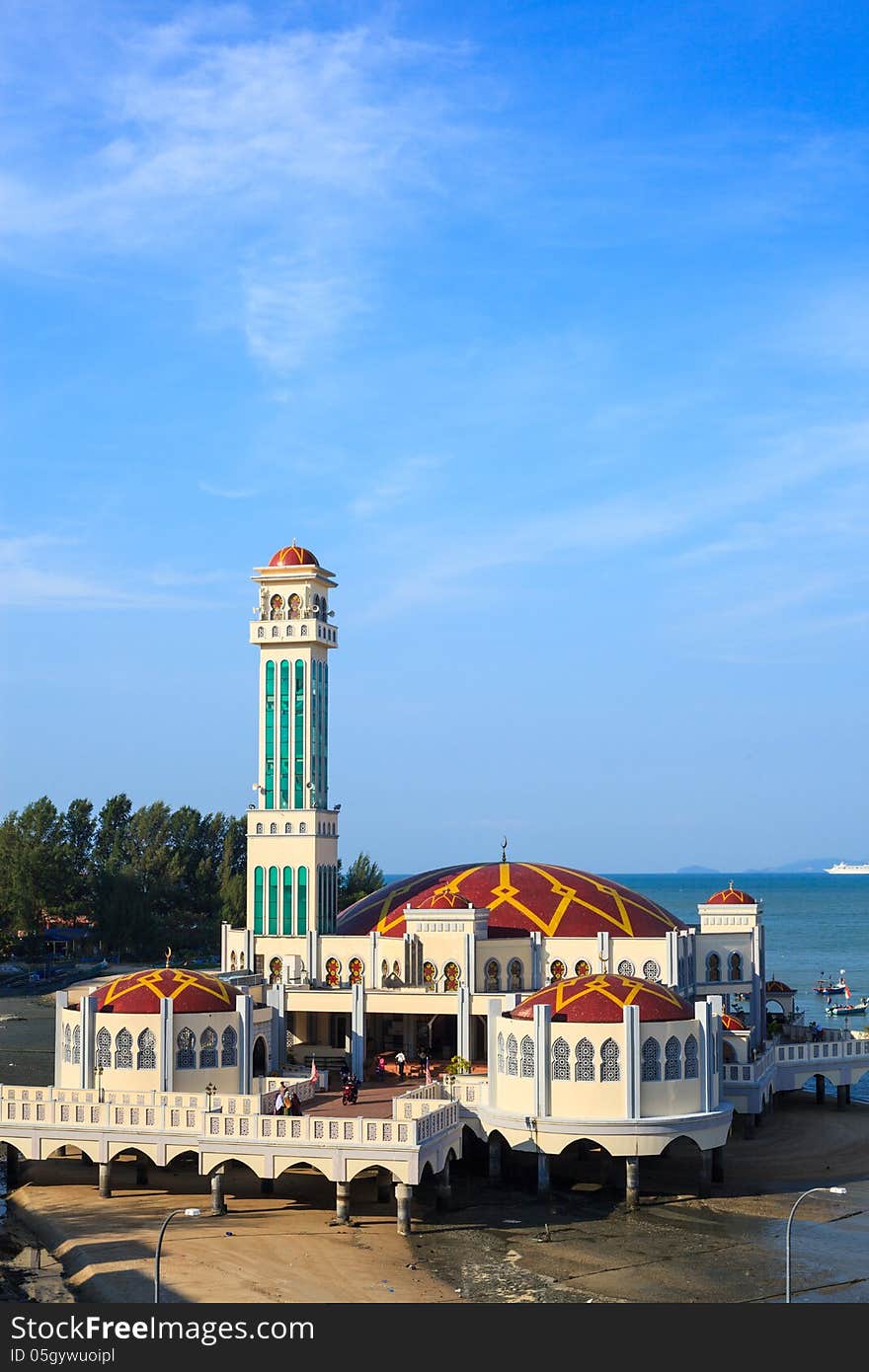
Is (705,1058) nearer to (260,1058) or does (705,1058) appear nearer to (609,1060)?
(609,1060)

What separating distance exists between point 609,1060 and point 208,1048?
41.7 feet

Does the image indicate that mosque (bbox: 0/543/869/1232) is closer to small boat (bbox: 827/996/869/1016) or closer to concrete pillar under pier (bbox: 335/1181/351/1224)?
concrete pillar under pier (bbox: 335/1181/351/1224)

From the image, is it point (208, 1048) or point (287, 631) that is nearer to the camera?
point (208, 1048)

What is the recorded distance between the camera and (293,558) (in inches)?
2810

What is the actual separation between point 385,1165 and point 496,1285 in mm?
5946

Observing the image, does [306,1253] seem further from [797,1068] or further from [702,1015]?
[797,1068]

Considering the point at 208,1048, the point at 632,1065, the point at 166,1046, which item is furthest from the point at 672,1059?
the point at 166,1046

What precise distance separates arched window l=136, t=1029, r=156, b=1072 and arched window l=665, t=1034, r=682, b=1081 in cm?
1587

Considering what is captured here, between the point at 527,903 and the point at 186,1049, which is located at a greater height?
the point at 527,903

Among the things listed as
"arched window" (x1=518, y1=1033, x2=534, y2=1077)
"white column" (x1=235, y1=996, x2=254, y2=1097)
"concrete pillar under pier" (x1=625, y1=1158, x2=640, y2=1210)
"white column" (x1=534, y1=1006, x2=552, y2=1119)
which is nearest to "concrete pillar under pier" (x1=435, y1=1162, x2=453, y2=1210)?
"white column" (x1=534, y1=1006, x2=552, y2=1119)

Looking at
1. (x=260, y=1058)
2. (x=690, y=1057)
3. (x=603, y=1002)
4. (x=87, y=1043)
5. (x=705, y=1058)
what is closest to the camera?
(x=603, y=1002)

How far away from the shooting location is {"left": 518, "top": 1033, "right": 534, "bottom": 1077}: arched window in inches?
1881

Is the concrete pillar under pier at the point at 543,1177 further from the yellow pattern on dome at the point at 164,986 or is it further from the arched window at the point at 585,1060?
the yellow pattern on dome at the point at 164,986
